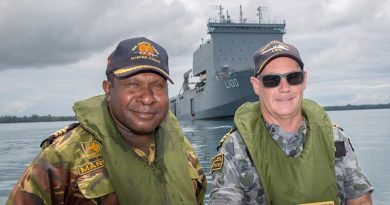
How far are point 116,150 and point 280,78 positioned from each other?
4.47ft

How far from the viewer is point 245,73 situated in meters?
35.5

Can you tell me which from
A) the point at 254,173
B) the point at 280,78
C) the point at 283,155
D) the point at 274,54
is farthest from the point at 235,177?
the point at 274,54

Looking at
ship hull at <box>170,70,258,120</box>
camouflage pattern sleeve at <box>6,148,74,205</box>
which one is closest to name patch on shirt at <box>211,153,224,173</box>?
camouflage pattern sleeve at <box>6,148,74,205</box>

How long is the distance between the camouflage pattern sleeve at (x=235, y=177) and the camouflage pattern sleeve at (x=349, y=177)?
66cm

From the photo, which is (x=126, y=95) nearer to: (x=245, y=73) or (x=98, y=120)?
(x=98, y=120)

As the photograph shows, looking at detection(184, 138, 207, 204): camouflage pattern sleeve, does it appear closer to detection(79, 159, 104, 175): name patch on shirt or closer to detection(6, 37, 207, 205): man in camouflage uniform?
detection(6, 37, 207, 205): man in camouflage uniform

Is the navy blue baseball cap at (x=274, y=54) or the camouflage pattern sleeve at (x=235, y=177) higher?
the navy blue baseball cap at (x=274, y=54)

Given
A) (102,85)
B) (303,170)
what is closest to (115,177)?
(102,85)

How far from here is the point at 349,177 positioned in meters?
2.93

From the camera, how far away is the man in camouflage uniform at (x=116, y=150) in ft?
7.72

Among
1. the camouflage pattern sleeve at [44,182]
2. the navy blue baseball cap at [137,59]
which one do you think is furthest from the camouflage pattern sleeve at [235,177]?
the camouflage pattern sleeve at [44,182]

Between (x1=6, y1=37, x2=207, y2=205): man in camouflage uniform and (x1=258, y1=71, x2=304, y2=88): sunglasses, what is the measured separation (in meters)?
0.80

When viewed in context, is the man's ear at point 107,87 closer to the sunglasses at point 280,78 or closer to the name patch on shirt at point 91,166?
the name patch on shirt at point 91,166

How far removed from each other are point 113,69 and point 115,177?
756 mm
